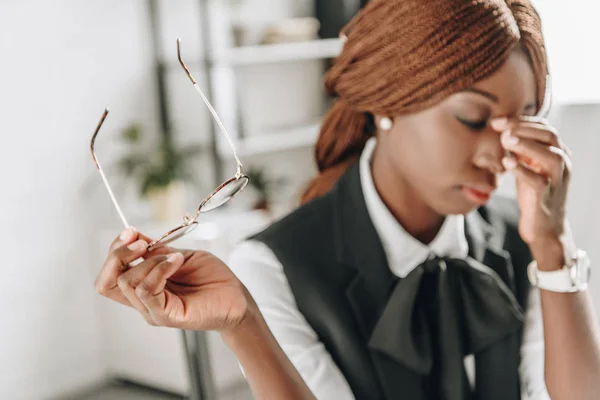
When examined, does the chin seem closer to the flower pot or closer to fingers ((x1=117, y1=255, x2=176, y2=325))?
fingers ((x1=117, y1=255, x2=176, y2=325))

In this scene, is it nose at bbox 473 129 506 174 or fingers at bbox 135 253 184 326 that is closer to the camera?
fingers at bbox 135 253 184 326

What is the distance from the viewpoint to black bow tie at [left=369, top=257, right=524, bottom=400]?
3.22ft

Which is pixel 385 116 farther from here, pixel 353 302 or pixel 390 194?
pixel 353 302

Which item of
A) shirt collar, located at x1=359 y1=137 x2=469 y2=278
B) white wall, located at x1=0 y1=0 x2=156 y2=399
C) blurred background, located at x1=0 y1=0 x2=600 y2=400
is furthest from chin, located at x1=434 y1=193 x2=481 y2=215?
white wall, located at x1=0 y1=0 x2=156 y2=399

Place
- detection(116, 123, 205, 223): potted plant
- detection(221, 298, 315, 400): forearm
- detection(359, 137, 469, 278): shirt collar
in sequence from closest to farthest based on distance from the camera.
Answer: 1. detection(221, 298, 315, 400): forearm
2. detection(359, 137, 469, 278): shirt collar
3. detection(116, 123, 205, 223): potted plant

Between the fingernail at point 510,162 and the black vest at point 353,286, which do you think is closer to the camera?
the fingernail at point 510,162

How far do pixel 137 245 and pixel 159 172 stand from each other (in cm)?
229

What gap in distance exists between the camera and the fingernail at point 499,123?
872 millimetres

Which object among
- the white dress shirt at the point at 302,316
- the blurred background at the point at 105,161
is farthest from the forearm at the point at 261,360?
the blurred background at the point at 105,161

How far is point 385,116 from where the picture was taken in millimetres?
1014

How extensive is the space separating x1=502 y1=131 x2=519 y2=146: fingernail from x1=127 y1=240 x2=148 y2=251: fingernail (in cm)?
48

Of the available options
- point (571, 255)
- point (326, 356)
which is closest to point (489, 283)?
point (571, 255)

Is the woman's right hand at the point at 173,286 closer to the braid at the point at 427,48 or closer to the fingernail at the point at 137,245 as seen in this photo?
the fingernail at the point at 137,245

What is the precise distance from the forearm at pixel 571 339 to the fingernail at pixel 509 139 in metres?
0.16
